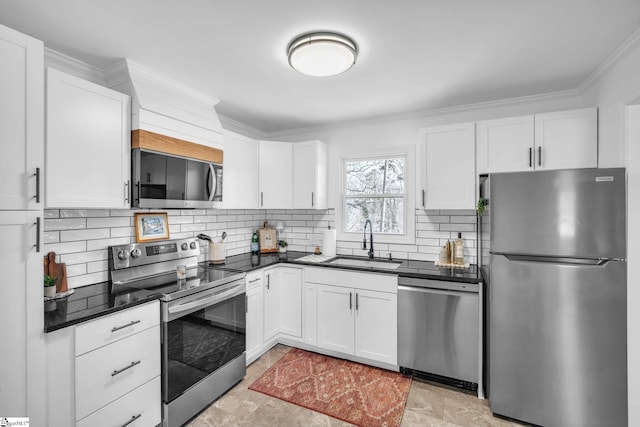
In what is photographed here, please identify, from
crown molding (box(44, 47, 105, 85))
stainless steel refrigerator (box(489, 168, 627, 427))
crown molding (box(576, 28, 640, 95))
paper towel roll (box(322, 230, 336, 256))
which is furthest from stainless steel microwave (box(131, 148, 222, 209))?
crown molding (box(576, 28, 640, 95))

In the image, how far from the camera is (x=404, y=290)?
2680mm

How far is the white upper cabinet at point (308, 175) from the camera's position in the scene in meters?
3.51

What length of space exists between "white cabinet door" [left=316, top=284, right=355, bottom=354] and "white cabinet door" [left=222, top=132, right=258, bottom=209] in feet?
3.90

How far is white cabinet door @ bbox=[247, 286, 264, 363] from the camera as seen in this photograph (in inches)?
111

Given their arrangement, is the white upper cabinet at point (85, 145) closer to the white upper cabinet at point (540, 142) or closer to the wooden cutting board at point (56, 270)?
the wooden cutting board at point (56, 270)

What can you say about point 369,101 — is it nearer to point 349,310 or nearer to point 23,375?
point 349,310

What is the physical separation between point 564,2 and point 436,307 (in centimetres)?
210

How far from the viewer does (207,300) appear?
2252mm

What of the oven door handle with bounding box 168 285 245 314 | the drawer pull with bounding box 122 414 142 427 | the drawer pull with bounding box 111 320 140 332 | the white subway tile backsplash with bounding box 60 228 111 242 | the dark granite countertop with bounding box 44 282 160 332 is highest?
the white subway tile backsplash with bounding box 60 228 111 242

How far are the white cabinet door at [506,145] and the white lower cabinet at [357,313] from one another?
1321 millimetres

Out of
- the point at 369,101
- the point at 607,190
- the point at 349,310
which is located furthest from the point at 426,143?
the point at 349,310

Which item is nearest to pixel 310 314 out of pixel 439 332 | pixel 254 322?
pixel 254 322

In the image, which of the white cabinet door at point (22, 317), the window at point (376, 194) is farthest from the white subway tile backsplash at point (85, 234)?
the window at point (376, 194)

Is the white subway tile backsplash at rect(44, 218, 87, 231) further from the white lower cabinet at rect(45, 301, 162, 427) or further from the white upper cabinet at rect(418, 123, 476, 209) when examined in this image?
the white upper cabinet at rect(418, 123, 476, 209)
